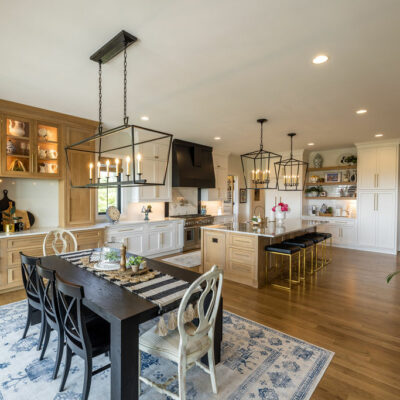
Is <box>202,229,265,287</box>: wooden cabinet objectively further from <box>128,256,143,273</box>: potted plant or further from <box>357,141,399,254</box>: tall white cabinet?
<box>357,141,399,254</box>: tall white cabinet

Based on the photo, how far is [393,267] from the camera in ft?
16.1

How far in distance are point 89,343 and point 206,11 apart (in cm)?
240

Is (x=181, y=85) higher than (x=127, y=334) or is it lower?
higher

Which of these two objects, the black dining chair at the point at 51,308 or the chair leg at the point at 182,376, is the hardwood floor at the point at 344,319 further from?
the black dining chair at the point at 51,308

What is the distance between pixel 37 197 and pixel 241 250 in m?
3.57

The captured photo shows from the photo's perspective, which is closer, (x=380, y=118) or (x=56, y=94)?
(x=56, y=94)

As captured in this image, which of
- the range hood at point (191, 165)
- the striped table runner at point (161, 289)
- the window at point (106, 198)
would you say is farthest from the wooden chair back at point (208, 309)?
the range hood at point (191, 165)

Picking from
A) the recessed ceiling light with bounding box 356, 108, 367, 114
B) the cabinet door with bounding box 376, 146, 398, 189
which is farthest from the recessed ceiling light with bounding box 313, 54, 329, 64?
the cabinet door with bounding box 376, 146, 398, 189

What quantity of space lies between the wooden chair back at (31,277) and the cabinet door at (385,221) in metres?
7.08

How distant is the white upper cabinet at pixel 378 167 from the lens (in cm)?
597

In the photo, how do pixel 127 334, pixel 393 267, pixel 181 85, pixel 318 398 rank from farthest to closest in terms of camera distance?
pixel 393 267, pixel 181 85, pixel 318 398, pixel 127 334

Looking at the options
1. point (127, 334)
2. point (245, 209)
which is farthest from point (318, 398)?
point (245, 209)

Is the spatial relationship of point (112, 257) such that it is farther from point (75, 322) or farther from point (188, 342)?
point (188, 342)

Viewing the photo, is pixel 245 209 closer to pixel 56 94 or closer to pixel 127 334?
pixel 56 94
